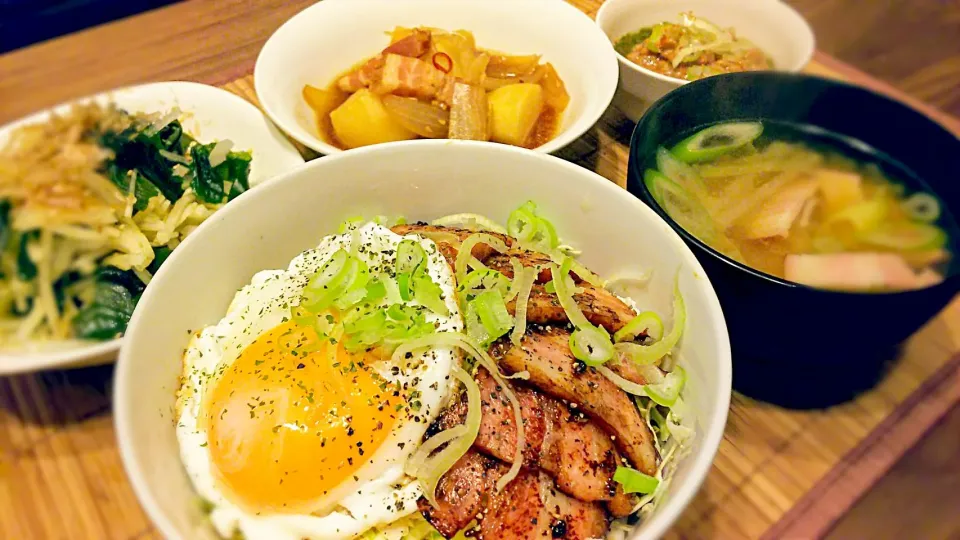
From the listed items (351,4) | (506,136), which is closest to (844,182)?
(506,136)

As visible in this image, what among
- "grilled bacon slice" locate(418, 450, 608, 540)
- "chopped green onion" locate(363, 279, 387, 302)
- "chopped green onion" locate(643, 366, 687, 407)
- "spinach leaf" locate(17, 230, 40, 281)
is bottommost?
"grilled bacon slice" locate(418, 450, 608, 540)

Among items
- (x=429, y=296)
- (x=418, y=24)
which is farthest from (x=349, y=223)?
(x=418, y=24)

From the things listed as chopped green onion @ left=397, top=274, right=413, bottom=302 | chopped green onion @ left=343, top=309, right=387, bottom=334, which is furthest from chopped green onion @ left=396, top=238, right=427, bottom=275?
chopped green onion @ left=343, top=309, right=387, bottom=334

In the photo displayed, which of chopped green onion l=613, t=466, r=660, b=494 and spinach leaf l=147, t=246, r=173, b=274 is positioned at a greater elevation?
spinach leaf l=147, t=246, r=173, b=274

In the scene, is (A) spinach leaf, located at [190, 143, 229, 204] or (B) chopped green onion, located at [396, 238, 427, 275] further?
(A) spinach leaf, located at [190, 143, 229, 204]

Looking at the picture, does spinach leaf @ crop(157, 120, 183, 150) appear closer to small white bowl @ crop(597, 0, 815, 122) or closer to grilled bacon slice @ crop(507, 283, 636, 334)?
grilled bacon slice @ crop(507, 283, 636, 334)

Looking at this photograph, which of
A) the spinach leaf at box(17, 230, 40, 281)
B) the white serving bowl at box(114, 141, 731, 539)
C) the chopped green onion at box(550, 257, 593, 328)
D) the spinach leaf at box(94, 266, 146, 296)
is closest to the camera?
the spinach leaf at box(17, 230, 40, 281)

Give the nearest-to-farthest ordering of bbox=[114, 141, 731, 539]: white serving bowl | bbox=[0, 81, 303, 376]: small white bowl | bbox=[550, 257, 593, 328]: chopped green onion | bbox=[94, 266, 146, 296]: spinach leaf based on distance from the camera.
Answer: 1. bbox=[114, 141, 731, 539]: white serving bowl
2. bbox=[94, 266, 146, 296]: spinach leaf
3. bbox=[550, 257, 593, 328]: chopped green onion
4. bbox=[0, 81, 303, 376]: small white bowl
